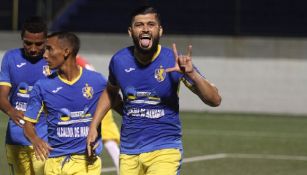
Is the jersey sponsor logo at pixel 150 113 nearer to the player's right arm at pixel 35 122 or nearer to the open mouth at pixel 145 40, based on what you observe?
the open mouth at pixel 145 40

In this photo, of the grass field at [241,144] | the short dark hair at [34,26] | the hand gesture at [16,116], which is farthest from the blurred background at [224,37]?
the hand gesture at [16,116]

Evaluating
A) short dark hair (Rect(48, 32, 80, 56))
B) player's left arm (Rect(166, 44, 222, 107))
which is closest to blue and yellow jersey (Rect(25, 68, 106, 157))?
short dark hair (Rect(48, 32, 80, 56))

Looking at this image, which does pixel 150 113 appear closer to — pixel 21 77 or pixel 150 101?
pixel 150 101

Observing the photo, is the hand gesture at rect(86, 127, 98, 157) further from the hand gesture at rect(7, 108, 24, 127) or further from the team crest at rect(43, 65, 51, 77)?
the team crest at rect(43, 65, 51, 77)

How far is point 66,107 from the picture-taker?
8805 mm

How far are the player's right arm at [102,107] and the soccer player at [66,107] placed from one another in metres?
0.17

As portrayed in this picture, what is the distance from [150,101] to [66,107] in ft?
2.63

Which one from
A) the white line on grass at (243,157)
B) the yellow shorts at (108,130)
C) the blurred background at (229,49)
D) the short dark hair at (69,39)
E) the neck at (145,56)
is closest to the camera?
the neck at (145,56)

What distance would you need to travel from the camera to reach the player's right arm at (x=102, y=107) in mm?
8547

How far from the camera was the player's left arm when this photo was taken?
7922mm

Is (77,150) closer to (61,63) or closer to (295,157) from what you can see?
(61,63)

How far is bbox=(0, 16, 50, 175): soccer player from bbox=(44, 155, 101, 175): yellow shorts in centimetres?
94

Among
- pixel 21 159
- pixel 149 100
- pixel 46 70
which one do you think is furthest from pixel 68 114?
pixel 21 159

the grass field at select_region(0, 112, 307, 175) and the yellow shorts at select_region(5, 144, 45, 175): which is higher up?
the yellow shorts at select_region(5, 144, 45, 175)
